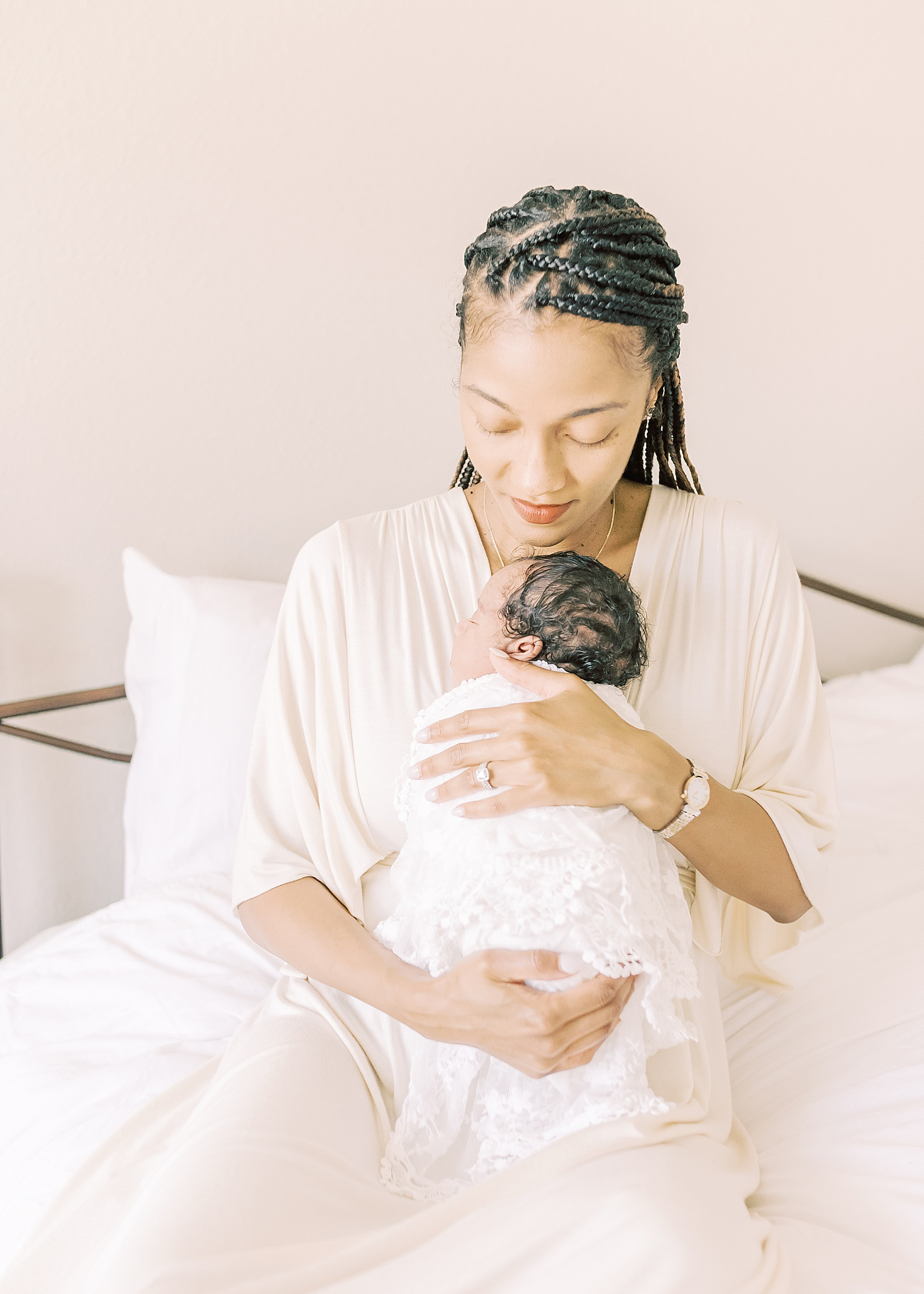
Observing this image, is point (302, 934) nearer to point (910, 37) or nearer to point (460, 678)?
point (460, 678)

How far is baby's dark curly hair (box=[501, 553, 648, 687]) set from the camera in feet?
4.12

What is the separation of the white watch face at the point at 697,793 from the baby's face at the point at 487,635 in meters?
0.27

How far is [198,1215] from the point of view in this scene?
95 cm

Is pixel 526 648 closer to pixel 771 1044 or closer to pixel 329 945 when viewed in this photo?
pixel 329 945

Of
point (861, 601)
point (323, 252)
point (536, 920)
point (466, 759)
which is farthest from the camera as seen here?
point (861, 601)

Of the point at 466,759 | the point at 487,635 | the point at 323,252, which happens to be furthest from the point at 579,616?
the point at 323,252

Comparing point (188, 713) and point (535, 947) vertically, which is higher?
point (535, 947)

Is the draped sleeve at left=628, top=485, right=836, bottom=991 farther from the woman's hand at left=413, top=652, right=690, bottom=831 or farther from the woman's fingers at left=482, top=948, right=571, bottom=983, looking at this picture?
the woman's fingers at left=482, top=948, right=571, bottom=983

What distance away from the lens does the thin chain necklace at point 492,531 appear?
63.7 inches

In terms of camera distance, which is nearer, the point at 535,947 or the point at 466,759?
the point at 535,947

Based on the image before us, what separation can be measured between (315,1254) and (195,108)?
6.95 feet

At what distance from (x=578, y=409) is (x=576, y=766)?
485mm

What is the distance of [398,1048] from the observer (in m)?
1.29

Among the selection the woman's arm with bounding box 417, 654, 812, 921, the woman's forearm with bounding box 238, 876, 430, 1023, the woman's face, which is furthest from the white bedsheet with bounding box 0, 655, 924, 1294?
the woman's face
